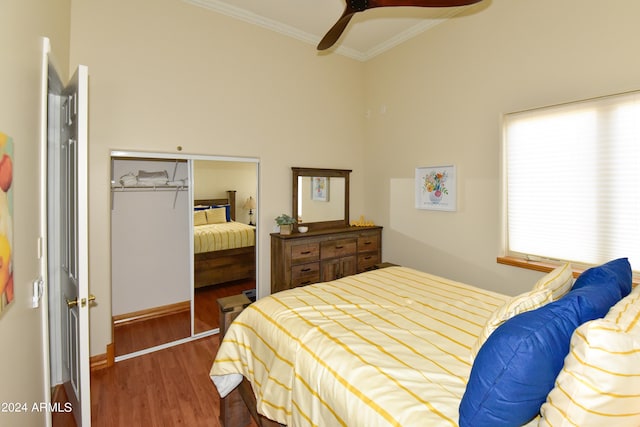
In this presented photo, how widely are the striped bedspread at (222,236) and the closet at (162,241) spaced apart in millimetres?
76

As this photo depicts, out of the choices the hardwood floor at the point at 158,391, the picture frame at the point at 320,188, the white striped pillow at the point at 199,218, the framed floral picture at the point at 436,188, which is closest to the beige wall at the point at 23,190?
the hardwood floor at the point at 158,391

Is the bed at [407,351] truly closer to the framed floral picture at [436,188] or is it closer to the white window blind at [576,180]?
the white window blind at [576,180]

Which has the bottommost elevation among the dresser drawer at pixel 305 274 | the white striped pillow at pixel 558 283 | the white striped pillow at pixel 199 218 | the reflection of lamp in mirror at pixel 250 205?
the dresser drawer at pixel 305 274

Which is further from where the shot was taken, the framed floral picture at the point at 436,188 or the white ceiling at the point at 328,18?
the framed floral picture at the point at 436,188

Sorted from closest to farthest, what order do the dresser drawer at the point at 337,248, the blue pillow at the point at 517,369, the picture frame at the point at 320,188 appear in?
1. the blue pillow at the point at 517,369
2. the dresser drawer at the point at 337,248
3. the picture frame at the point at 320,188

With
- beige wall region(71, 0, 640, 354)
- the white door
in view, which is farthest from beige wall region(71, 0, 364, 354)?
the white door

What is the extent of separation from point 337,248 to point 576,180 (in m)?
2.33

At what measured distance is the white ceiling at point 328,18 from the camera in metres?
3.09

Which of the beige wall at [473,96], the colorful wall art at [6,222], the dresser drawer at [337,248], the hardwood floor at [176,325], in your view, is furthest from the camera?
the dresser drawer at [337,248]

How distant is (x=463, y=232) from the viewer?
3.14 m

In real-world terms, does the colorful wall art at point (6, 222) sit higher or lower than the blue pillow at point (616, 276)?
higher

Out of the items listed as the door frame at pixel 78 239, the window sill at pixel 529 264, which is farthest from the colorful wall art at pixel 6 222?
the window sill at pixel 529 264

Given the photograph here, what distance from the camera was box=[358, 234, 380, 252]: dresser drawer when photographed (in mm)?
3936

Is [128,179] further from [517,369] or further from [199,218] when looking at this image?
[517,369]
